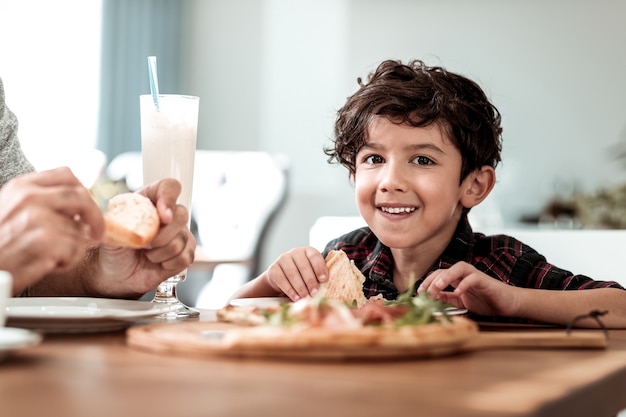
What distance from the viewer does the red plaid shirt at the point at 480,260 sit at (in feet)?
5.92

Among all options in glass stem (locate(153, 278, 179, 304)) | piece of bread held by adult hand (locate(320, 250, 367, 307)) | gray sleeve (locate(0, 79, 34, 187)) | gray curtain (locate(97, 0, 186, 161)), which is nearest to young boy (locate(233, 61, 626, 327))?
piece of bread held by adult hand (locate(320, 250, 367, 307))

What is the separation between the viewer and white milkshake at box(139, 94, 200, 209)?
155 cm

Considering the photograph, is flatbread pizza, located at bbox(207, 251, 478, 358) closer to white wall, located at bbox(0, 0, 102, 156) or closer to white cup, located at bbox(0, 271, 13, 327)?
white cup, located at bbox(0, 271, 13, 327)

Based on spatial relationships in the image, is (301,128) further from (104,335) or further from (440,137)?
(104,335)

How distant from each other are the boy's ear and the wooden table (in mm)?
1113

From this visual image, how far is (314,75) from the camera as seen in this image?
673 cm

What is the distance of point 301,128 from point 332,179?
48cm

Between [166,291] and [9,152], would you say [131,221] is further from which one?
[9,152]

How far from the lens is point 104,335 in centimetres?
111

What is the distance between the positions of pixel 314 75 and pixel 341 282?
5.24 meters

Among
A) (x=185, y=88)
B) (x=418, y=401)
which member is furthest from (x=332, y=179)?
(x=418, y=401)

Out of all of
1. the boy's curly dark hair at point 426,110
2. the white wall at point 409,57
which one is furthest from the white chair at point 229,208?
the boy's curly dark hair at point 426,110

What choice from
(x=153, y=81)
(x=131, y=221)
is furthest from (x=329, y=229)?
(x=131, y=221)

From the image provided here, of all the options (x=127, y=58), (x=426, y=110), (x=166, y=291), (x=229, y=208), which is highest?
(x=127, y=58)
